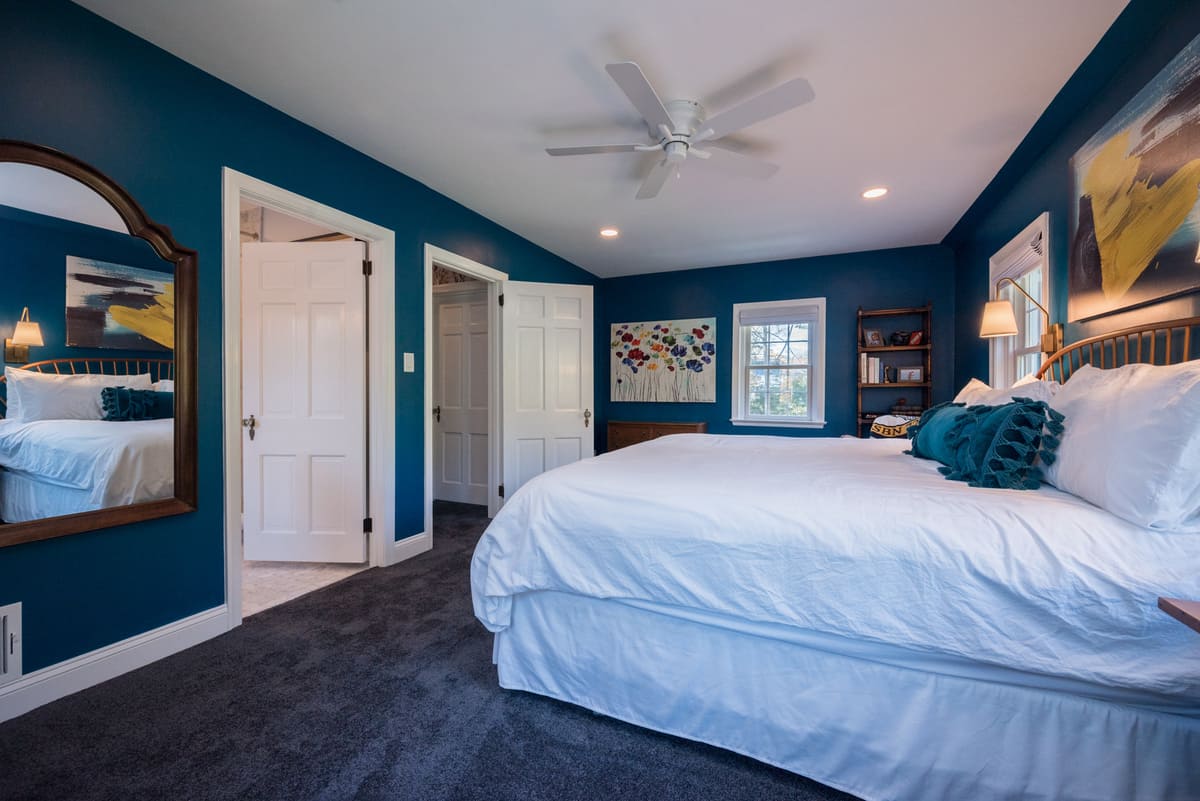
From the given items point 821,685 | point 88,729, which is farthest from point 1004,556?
point 88,729

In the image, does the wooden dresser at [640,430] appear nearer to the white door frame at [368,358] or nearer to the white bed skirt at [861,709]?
the white door frame at [368,358]

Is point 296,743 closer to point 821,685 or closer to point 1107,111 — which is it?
point 821,685

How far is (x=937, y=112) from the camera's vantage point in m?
2.40

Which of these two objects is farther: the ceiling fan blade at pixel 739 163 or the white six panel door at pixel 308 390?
the white six panel door at pixel 308 390

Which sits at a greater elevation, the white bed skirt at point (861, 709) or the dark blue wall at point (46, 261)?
the dark blue wall at point (46, 261)

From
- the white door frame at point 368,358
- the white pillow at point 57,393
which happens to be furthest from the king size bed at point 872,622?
the white pillow at point 57,393

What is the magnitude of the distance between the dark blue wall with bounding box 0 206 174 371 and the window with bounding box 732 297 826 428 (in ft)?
15.8

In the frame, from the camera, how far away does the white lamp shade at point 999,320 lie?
286 centimetres

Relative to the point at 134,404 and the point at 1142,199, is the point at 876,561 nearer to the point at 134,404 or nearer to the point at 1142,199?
the point at 1142,199

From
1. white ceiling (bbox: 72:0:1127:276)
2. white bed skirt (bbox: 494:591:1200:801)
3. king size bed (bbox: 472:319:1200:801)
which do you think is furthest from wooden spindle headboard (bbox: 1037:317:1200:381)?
white bed skirt (bbox: 494:591:1200:801)

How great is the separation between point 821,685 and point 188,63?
3.35m

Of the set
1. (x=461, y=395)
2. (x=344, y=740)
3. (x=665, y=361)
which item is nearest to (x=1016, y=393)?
(x=344, y=740)

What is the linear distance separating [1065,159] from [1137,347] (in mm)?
1185

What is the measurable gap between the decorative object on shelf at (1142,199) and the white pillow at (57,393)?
389cm
